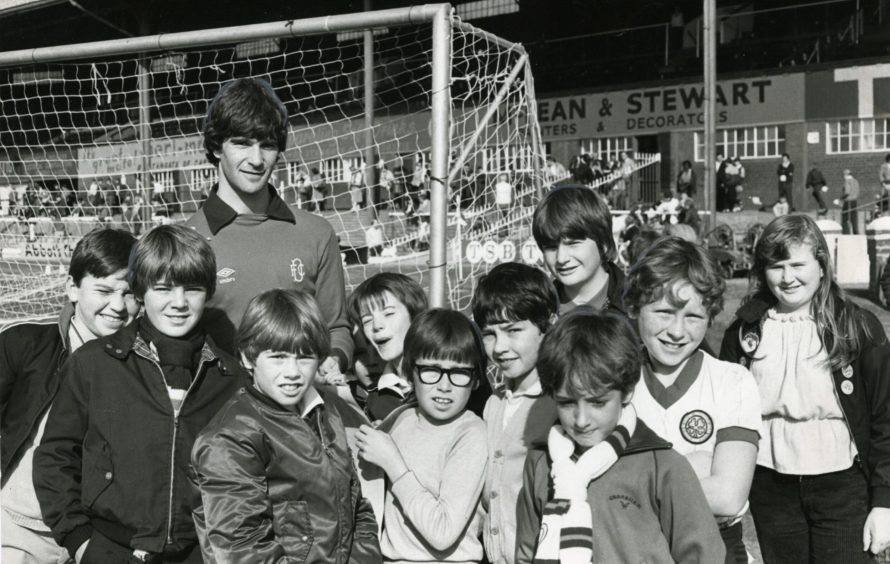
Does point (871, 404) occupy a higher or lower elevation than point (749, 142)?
lower

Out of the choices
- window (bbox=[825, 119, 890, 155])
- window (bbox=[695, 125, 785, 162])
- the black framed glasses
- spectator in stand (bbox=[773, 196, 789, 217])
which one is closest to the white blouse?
the black framed glasses

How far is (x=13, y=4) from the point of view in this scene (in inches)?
809

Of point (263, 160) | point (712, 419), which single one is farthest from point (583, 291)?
point (263, 160)

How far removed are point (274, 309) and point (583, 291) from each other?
1066 millimetres

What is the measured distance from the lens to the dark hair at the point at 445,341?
A: 261 cm

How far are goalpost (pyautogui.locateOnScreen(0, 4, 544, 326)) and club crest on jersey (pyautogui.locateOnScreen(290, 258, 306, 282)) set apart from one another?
95 cm

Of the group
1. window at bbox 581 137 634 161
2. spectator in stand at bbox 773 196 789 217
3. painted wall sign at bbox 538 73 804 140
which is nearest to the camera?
spectator in stand at bbox 773 196 789 217

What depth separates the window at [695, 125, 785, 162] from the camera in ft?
81.9

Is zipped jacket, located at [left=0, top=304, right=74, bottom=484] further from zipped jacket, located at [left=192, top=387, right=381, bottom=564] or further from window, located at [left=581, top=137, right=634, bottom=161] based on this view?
window, located at [left=581, top=137, right=634, bottom=161]

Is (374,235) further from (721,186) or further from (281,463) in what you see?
(721,186)

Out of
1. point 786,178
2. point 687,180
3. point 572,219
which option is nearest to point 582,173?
point 687,180

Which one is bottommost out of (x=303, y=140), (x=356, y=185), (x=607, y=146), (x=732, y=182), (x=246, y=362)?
(x=246, y=362)

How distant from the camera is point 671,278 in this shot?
2.54 meters

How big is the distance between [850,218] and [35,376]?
835 inches
